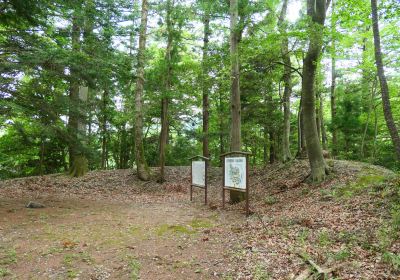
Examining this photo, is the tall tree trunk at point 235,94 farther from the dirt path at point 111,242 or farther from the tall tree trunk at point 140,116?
the tall tree trunk at point 140,116

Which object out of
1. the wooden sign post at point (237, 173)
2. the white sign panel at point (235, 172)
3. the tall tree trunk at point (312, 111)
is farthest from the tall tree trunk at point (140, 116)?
the tall tree trunk at point (312, 111)

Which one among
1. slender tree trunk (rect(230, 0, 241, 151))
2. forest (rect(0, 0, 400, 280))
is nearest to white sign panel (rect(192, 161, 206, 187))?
forest (rect(0, 0, 400, 280))

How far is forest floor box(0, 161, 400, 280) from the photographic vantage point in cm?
402

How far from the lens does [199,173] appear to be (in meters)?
10.7

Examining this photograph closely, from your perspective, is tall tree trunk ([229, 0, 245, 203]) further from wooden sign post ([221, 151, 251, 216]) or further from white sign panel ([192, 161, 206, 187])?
white sign panel ([192, 161, 206, 187])

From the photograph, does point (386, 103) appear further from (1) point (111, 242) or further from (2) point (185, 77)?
(2) point (185, 77)

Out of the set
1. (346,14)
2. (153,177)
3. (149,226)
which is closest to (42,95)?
(149,226)

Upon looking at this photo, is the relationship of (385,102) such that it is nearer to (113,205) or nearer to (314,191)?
(314,191)

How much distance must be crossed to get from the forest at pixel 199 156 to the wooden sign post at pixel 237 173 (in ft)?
0.67

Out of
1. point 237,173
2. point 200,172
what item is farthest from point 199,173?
point 237,173

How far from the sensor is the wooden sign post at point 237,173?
308 inches

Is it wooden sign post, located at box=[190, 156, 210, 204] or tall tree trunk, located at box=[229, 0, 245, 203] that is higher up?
tall tree trunk, located at box=[229, 0, 245, 203]

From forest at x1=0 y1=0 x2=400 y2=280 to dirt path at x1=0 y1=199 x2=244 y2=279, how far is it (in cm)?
4

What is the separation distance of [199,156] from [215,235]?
4.78m
